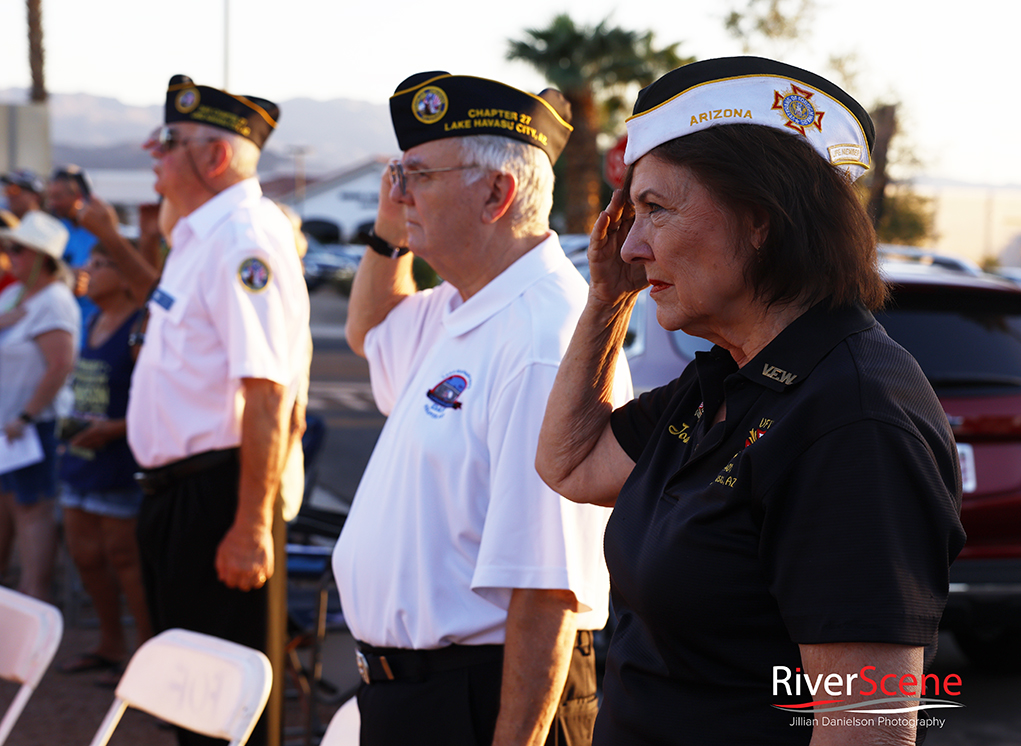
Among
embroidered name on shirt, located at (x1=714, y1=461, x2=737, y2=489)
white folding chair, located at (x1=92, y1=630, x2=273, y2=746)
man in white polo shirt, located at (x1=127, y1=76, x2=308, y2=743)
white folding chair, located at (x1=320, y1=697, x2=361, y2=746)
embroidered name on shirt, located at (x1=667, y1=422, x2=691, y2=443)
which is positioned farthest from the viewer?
man in white polo shirt, located at (x1=127, y1=76, x2=308, y2=743)

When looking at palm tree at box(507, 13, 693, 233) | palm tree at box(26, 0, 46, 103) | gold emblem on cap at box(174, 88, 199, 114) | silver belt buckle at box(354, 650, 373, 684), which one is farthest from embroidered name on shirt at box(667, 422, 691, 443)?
palm tree at box(26, 0, 46, 103)

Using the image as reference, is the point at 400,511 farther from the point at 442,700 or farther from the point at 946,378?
the point at 946,378

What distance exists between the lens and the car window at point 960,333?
3920 millimetres

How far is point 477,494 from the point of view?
2.00 m

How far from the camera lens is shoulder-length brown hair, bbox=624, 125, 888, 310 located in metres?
1.37

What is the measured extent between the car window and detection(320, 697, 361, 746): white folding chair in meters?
2.66

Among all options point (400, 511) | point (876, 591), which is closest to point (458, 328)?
point (400, 511)

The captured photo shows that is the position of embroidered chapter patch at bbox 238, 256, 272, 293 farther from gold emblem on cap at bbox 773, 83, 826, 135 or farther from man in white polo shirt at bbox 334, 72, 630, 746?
gold emblem on cap at bbox 773, 83, 826, 135

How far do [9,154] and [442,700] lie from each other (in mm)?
12782

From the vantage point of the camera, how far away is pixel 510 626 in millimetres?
1922

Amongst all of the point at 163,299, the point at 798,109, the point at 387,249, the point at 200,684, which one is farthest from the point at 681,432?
the point at 163,299

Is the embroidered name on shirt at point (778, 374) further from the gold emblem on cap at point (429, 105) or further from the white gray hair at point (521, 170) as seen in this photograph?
the gold emblem on cap at point (429, 105)

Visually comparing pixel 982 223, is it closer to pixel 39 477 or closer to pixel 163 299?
pixel 39 477

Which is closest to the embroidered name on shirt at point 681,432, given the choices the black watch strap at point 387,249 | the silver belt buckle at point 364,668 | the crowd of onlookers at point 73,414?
the silver belt buckle at point 364,668
